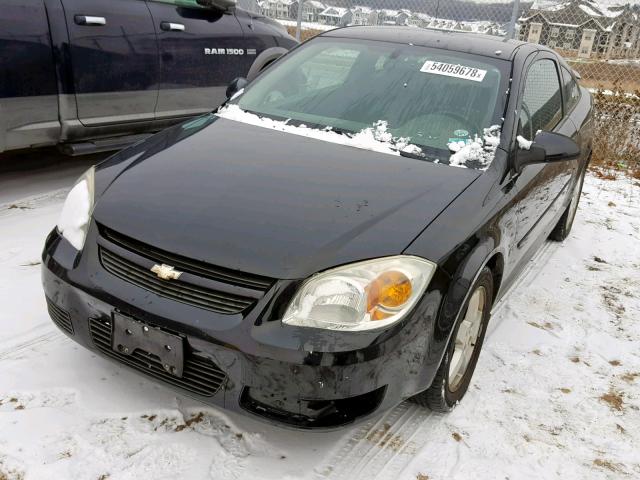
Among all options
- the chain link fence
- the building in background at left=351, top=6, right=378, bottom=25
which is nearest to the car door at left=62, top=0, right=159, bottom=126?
the chain link fence

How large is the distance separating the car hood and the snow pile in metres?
0.08

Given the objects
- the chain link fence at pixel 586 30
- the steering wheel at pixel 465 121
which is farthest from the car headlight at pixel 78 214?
the chain link fence at pixel 586 30

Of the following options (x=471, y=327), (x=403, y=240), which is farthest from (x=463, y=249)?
(x=471, y=327)

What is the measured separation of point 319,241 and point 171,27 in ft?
11.0

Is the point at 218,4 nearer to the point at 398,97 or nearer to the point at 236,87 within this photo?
the point at 236,87

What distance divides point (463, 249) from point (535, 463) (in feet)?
3.01

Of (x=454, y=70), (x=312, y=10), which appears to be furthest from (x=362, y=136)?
(x=312, y=10)

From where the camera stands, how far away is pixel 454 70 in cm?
326

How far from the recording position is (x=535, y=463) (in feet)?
8.00

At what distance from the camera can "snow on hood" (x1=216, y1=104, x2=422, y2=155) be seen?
2.90m

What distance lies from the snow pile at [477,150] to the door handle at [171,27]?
9.36 feet

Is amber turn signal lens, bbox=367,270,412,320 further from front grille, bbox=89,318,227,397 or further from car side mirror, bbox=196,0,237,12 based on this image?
car side mirror, bbox=196,0,237,12

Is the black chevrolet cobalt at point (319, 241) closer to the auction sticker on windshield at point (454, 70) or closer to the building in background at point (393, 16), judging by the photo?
the auction sticker on windshield at point (454, 70)

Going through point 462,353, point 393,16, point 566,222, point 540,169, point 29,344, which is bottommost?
point 566,222
